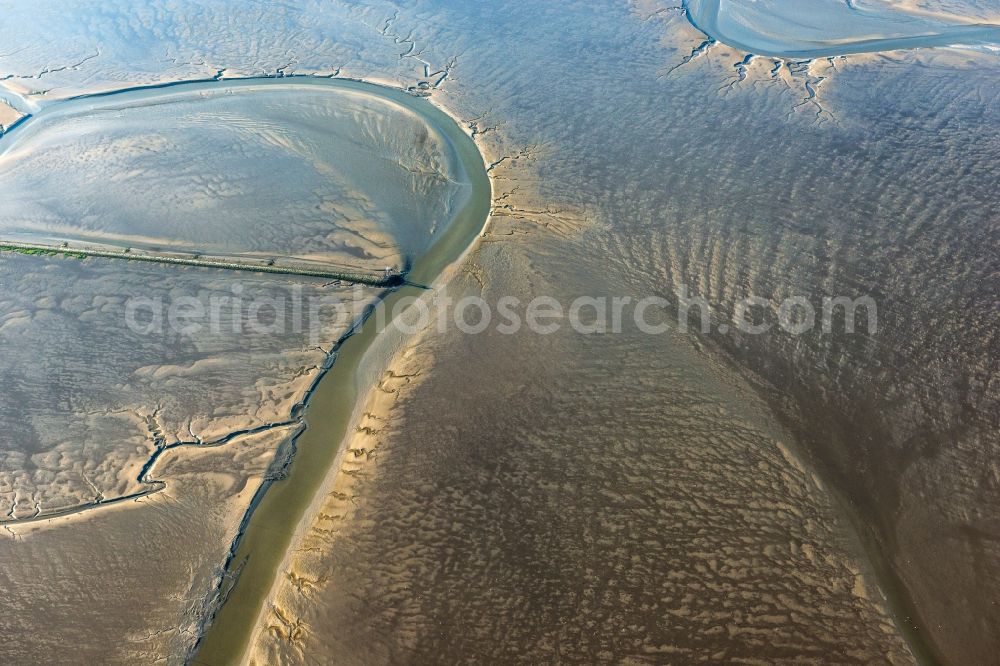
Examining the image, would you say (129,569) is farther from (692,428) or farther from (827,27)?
(827,27)

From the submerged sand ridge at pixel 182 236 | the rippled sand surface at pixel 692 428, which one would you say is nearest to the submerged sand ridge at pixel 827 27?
the rippled sand surface at pixel 692 428

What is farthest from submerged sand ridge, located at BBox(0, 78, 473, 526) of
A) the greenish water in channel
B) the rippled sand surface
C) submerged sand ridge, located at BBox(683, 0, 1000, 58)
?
submerged sand ridge, located at BBox(683, 0, 1000, 58)

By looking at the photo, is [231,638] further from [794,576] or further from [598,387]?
[794,576]

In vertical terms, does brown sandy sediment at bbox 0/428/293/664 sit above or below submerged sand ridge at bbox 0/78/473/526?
below

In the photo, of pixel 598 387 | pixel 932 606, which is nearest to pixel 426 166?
pixel 598 387

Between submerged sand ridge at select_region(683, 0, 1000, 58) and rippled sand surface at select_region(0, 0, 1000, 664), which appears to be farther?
submerged sand ridge at select_region(683, 0, 1000, 58)

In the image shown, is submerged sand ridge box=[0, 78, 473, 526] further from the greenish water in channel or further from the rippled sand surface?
the rippled sand surface

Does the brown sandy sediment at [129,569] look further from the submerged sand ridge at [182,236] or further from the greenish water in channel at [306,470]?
the submerged sand ridge at [182,236]

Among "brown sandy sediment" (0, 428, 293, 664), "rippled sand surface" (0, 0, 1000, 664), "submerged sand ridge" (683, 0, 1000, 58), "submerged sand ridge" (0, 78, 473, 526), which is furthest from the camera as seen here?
"submerged sand ridge" (683, 0, 1000, 58)

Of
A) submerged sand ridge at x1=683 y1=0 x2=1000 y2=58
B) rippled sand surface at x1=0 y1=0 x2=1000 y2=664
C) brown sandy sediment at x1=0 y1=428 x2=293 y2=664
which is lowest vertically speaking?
brown sandy sediment at x1=0 y1=428 x2=293 y2=664
